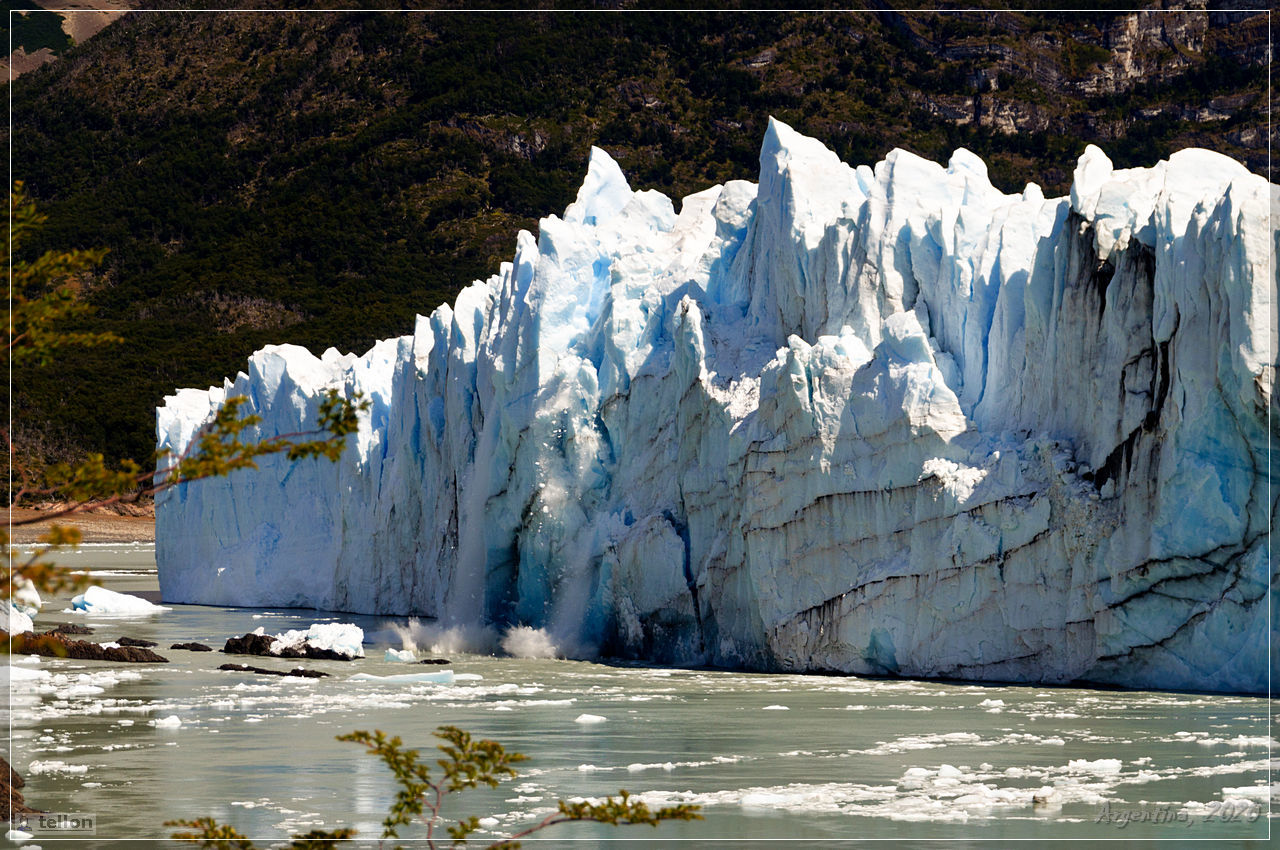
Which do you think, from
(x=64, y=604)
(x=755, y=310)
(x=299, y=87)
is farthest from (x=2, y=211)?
(x=299, y=87)

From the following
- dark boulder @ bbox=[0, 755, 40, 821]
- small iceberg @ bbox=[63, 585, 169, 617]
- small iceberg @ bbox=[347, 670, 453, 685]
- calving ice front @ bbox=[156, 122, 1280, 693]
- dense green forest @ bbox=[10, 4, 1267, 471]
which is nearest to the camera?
dark boulder @ bbox=[0, 755, 40, 821]

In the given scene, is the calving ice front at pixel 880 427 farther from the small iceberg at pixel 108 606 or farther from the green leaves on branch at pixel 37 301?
the green leaves on branch at pixel 37 301

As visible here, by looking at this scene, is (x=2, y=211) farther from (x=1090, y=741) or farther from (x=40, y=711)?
(x=40, y=711)

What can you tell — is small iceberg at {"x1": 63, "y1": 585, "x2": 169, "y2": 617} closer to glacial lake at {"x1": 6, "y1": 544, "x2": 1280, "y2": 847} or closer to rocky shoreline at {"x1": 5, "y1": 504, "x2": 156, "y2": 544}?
glacial lake at {"x1": 6, "y1": 544, "x2": 1280, "y2": 847}

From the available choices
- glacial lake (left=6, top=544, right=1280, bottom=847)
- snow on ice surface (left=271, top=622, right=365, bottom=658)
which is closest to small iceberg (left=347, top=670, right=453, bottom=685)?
glacial lake (left=6, top=544, right=1280, bottom=847)

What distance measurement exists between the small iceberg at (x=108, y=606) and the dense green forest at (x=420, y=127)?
92.8 feet

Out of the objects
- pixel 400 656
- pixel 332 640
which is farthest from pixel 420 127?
pixel 400 656

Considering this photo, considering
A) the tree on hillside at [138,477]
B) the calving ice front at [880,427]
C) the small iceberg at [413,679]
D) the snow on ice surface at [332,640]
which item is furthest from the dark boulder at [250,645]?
the tree on hillside at [138,477]

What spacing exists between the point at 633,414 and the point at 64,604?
56.6 ft

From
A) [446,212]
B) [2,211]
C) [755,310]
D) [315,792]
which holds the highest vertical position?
[446,212]

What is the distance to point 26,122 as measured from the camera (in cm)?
7281

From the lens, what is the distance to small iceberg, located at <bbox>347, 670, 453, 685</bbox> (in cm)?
1809

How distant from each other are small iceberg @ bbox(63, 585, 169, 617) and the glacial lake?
10.6m

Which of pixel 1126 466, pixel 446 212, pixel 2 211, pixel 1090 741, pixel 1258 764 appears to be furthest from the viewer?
pixel 446 212
